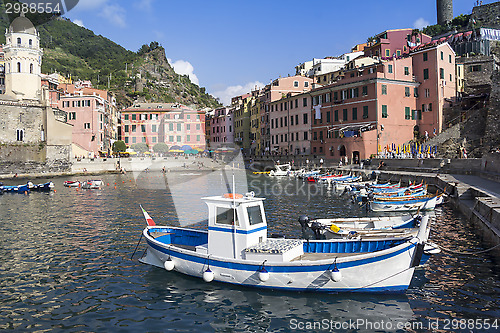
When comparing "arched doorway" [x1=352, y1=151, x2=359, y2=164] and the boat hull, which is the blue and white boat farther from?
"arched doorway" [x1=352, y1=151, x2=359, y2=164]

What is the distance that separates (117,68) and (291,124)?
107 m

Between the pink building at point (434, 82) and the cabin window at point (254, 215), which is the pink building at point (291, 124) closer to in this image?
the pink building at point (434, 82)

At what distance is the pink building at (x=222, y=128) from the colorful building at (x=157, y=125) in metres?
12.8

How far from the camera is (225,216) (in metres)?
12.8

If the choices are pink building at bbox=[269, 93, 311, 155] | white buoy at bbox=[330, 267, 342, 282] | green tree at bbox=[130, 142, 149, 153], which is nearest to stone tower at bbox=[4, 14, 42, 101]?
green tree at bbox=[130, 142, 149, 153]

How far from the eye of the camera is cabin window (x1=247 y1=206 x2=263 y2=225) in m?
12.7

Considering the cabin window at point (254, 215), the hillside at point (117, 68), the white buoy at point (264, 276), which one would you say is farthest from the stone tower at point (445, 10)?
the white buoy at point (264, 276)

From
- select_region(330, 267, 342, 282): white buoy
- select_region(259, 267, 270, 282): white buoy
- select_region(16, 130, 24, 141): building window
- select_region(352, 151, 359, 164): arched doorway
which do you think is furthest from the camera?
select_region(16, 130, 24, 141): building window

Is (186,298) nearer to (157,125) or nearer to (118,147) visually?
(118,147)

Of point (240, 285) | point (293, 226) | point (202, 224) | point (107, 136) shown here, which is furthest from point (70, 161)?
point (240, 285)

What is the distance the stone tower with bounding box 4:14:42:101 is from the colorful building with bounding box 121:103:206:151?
72.3ft

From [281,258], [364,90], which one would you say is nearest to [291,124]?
[364,90]

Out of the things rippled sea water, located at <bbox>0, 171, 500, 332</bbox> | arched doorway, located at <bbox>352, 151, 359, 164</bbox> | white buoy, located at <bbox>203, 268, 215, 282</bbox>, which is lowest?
rippled sea water, located at <bbox>0, 171, 500, 332</bbox>

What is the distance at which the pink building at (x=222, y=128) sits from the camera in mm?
105500
